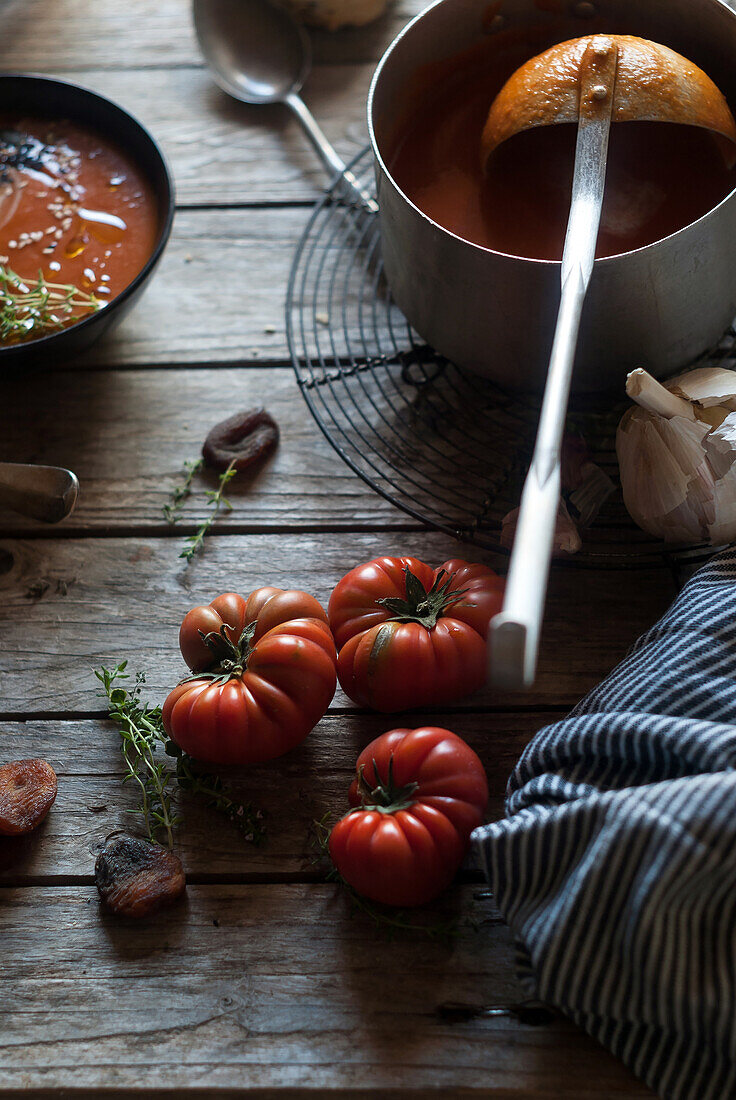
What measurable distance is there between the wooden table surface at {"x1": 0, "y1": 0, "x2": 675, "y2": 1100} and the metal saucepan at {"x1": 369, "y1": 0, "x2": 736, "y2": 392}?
0.74 feet

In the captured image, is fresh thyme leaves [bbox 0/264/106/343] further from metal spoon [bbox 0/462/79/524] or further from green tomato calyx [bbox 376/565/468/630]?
green tomato calyx [bbox 376/565/468/630]

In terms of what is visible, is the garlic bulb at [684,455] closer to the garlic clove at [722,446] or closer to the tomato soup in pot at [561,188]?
the garlic clove at [722,446]

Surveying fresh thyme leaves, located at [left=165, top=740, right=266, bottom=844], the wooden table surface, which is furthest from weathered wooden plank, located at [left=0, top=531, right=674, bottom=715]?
fresh thyme leaves, located at [left=165, top=740, right=266, bottom=844]

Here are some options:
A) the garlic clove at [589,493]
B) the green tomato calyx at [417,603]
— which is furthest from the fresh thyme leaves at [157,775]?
the garlic clove at [589,493]

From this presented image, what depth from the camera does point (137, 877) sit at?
868mm

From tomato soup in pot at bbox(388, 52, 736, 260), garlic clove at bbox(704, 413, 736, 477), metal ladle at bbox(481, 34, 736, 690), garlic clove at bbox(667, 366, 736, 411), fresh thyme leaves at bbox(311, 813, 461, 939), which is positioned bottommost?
fresh thyme leaves at bbox(311, 813, 461, 939)

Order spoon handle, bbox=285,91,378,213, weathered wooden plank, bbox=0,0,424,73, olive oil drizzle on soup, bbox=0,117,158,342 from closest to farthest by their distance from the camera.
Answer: olive oil drizzle on soup, bbox=0,117,158,342 → spoon handle, bbox=285,91,378,213 → weathered wooden plank, bbox=0,0,424,73

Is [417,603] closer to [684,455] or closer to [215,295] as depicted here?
[684,455]

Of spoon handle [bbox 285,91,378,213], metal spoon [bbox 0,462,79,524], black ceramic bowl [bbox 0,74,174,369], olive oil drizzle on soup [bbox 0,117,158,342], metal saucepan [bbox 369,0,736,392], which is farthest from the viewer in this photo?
spoon handle [bbox 285,91,378,213]

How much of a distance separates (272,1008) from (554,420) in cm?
55

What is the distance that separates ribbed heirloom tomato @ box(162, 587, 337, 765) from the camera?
861 millimetres

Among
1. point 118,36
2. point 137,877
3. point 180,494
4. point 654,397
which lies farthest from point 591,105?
point 118,36

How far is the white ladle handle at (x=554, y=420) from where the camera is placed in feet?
1.96

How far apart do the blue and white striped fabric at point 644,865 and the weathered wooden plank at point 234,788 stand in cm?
11
